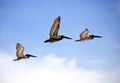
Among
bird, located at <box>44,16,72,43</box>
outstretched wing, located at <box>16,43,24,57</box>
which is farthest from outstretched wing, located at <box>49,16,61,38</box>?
outstretched wing, located at <box>16,43,24,57</box>

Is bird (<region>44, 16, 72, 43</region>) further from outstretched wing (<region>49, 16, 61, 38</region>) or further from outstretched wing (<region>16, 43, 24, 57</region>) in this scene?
outstretched wing (<region>16, 43, 24, 57</region>)

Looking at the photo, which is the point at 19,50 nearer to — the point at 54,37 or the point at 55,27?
the point at 54,37

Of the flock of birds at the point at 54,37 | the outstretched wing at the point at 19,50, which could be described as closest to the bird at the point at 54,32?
the flock of birds at the point at 54,37

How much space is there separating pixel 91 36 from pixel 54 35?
918 centimetres

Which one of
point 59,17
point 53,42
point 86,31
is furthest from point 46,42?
point 86,31

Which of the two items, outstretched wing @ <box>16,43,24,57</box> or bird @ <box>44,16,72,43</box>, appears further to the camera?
outstretched wing @ <box>16,43,24,57</box>

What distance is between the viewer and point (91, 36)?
107ft

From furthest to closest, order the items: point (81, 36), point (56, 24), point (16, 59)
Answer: point (81, 36) < point (16, 59) < point (56, 24)

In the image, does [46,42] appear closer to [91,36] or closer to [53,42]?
[53,42]

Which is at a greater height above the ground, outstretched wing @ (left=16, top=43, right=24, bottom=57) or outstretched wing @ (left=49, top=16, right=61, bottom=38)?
outstretched wing @ (left=49, top=16, right=61, bottom=38)

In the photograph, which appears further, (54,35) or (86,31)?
(86,31)

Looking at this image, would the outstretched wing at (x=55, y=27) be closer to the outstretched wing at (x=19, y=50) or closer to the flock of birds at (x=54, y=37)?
the flock of birds at (x=54, y=37)

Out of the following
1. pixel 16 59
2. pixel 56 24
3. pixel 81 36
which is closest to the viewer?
pixel 56 24

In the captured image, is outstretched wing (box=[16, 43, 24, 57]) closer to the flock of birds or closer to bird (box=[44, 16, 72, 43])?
the flock of birds
